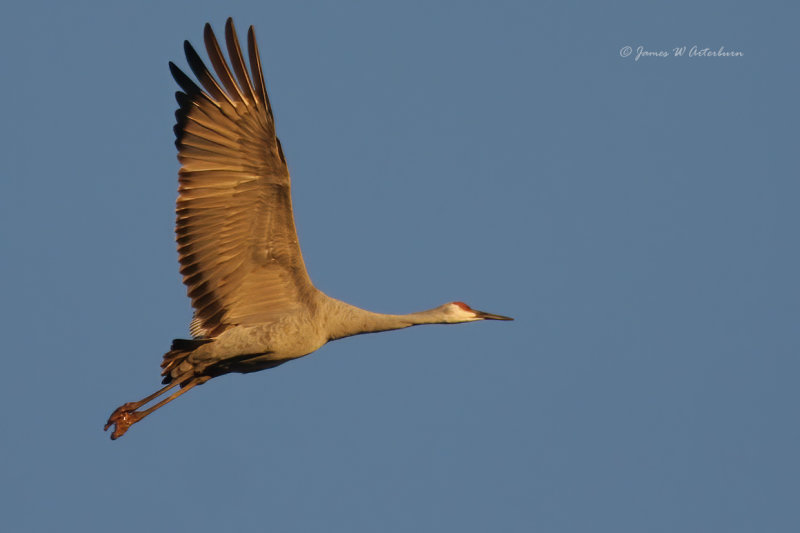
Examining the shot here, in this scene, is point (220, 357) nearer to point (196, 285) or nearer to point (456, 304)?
point (196, 285)

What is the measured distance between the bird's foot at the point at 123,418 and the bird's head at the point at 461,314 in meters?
3.76

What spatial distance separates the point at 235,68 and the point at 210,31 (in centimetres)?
46

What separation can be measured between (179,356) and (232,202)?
6.30 feet

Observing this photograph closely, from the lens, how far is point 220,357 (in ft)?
50.0

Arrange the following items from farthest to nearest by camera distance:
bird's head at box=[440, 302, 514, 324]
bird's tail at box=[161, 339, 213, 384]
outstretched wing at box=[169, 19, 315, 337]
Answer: bird's head at box=[440, 302, 514, 324] → bird's tail at box=[161, 339, 213, 384] → outstretched wing at box=[169, 19, 315, 337]

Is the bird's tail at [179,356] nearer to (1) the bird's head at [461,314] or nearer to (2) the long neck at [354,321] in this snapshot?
(2) the long neck at [354,321]

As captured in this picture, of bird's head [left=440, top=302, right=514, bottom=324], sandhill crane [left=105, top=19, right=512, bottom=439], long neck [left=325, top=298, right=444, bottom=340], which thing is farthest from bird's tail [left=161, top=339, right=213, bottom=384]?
bird's head [left=440, top=302, right=514, bottom=324]

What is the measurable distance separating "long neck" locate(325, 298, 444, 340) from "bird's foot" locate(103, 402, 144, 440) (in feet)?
7.96

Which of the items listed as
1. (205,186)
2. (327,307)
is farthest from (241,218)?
(327,307)

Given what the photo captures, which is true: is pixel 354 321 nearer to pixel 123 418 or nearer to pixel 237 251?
pixel 237 251

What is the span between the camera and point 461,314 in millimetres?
15984

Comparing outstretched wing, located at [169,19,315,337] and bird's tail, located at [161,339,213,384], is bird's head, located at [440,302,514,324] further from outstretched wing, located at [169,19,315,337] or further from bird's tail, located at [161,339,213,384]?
bird's tail, located at [161,339,213,384]

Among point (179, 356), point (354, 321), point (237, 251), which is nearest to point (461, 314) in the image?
point (354, 321)

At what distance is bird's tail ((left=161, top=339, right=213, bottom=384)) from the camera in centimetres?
1509
